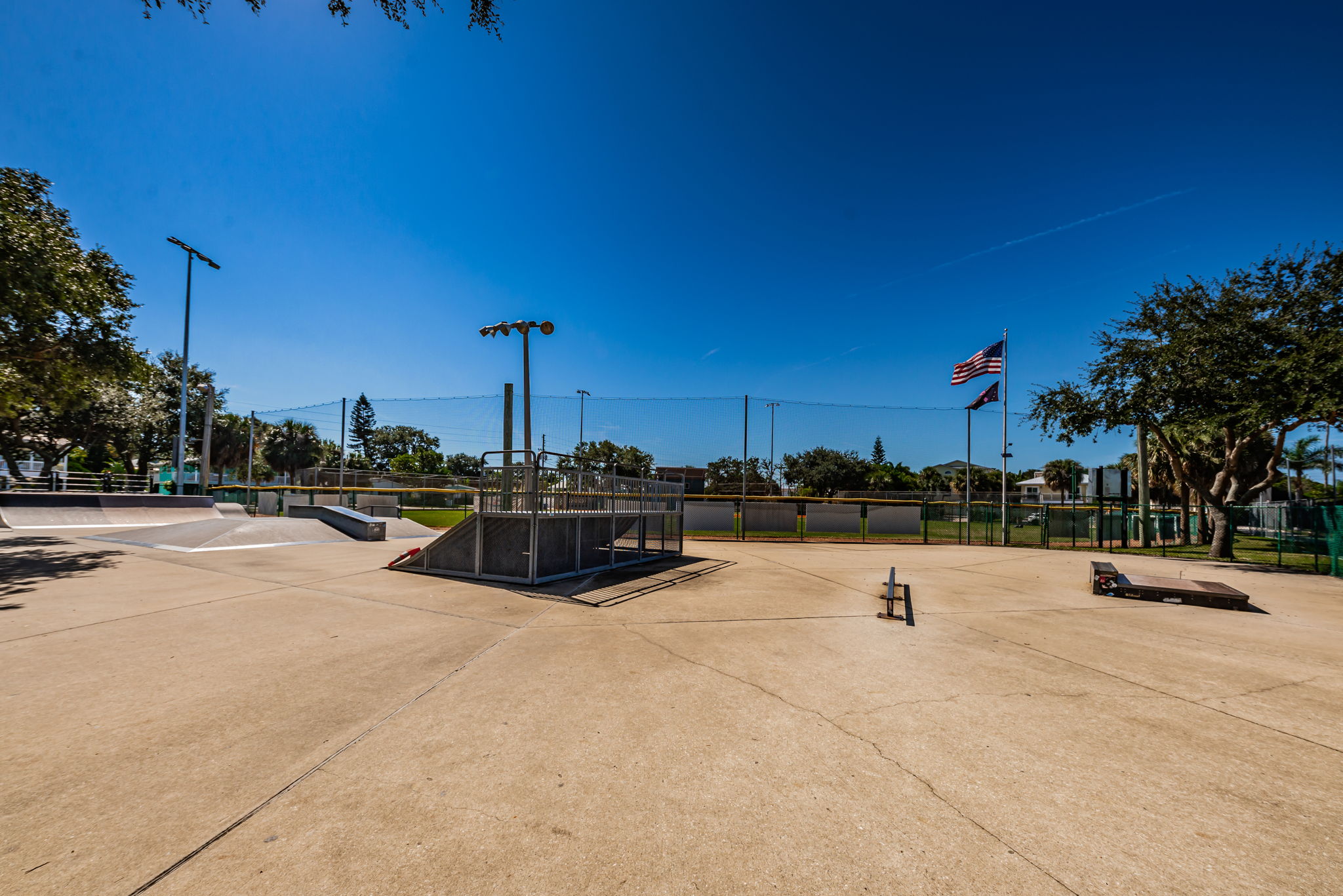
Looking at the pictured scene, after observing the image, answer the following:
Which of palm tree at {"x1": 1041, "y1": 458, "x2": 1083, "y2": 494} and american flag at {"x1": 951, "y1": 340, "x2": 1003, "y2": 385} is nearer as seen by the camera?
american flag at {"x1": 951, "y1": 340, "x2": 1003, "y2": 385}

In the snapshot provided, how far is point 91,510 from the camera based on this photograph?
17.5 meters

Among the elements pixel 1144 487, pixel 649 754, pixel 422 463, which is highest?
pixel 422 463

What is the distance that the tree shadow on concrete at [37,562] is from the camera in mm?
7791

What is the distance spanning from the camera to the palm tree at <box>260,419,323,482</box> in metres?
58.0

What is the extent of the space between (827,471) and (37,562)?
189ft

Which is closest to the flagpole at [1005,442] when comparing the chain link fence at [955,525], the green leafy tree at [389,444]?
the chain link fence at [955,525]

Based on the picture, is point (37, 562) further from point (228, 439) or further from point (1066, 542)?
point (228, 439)

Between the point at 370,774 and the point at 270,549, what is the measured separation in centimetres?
1332

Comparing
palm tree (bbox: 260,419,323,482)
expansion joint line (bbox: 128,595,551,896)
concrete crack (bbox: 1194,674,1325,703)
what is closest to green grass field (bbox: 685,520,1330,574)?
concrete crack (bbox: 1194,674,1325,703)

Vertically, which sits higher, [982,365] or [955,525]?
[982,365]

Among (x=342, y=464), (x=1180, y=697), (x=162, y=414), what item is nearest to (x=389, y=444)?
(x=162, y=414)

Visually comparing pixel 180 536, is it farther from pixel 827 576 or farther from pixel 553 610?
pixel 827 576

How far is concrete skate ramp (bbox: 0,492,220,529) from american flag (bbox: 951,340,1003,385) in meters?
29.4

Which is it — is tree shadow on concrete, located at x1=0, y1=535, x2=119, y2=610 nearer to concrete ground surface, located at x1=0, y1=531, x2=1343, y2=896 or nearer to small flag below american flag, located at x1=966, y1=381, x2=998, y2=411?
concrete ground surface, located at x1=0, y1=531, x2=1343, y2=896
